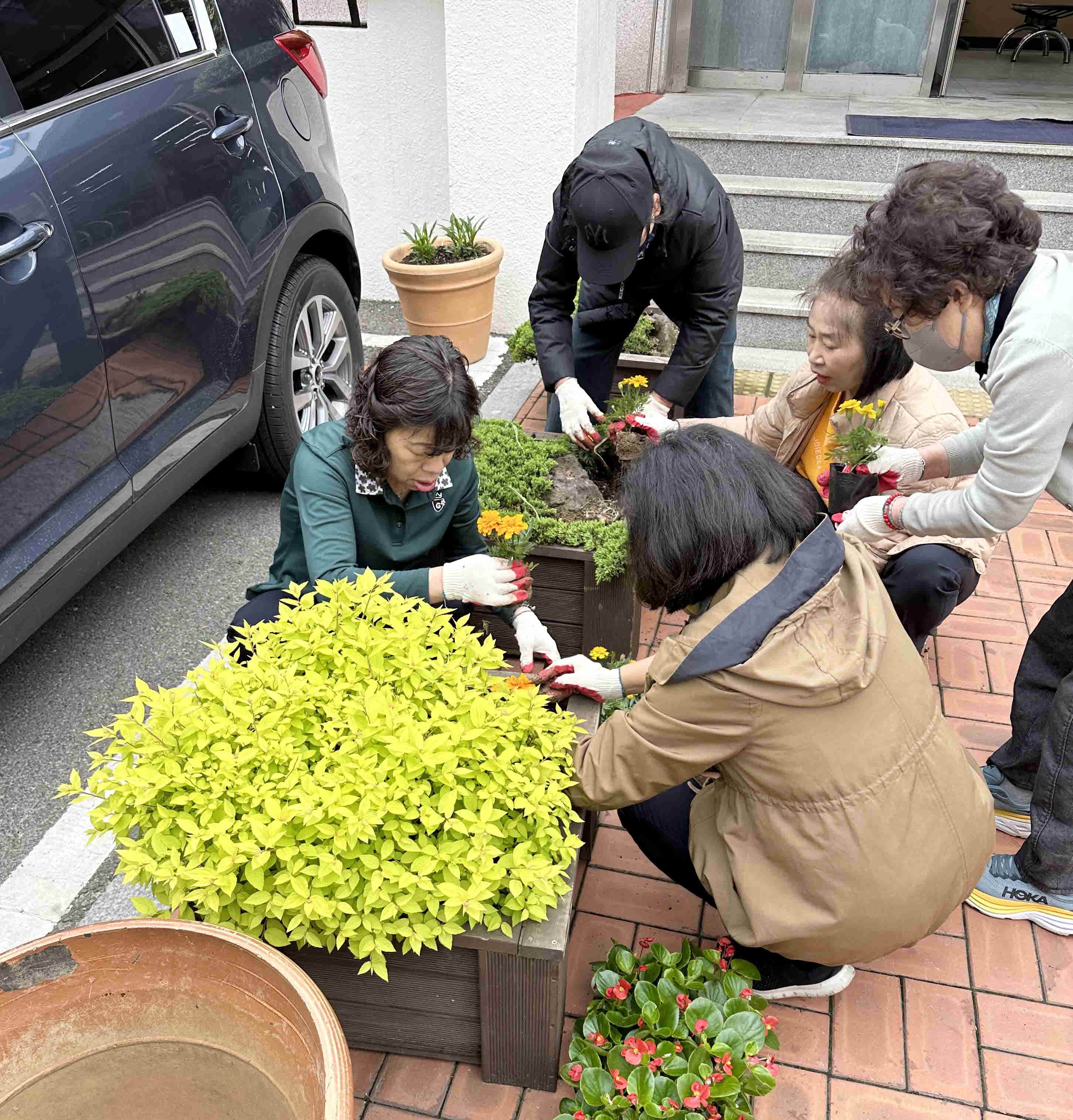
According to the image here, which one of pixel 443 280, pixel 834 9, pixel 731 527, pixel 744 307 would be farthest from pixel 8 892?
pixel 834 9

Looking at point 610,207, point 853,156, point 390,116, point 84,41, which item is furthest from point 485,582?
point 853,156

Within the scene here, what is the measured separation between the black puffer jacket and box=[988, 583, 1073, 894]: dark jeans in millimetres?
1386

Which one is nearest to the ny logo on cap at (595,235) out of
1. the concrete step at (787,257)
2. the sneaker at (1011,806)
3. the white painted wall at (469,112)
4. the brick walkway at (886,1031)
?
the brick walkway at (886,1031)

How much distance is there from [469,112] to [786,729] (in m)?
4.28

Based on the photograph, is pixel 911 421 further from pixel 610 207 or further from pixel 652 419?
pixel 610 207

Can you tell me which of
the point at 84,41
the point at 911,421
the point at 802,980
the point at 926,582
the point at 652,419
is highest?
the point at 84,41

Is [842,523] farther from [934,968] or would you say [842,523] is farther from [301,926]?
[301,926]

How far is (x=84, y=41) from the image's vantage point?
282cm

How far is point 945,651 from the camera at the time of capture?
329 centimetres

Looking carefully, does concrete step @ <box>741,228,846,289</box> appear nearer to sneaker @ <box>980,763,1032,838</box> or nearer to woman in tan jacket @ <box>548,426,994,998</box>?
sneaker @ <box>980,763,1032,838</box>

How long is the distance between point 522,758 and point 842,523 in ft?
4.08

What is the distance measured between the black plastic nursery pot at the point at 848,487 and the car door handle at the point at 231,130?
2208 mm

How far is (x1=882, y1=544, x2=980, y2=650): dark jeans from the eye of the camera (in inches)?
103

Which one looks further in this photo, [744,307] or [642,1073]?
[744,307]
